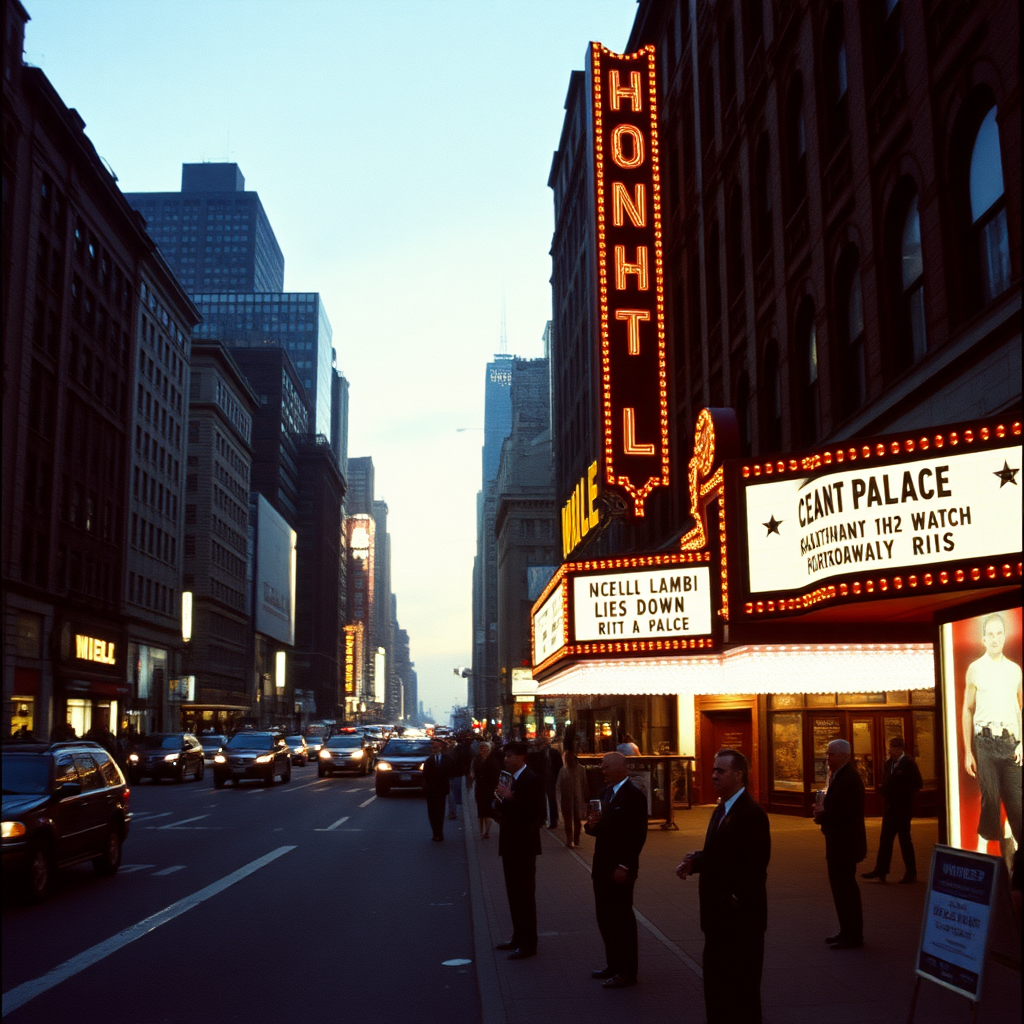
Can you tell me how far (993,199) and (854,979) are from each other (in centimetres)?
906

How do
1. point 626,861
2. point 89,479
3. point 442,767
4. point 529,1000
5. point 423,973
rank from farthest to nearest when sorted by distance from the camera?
point 89,479 → point 442,767 → point 423,973 → point 626,861 → point 529,1000

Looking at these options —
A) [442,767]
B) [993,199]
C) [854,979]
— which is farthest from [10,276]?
[854,979]

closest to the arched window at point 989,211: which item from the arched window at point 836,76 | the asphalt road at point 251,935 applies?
the arched window at point 836,76

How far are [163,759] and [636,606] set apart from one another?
27.0m

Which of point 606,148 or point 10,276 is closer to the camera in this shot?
point 606,148

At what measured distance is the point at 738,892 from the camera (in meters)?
6.53

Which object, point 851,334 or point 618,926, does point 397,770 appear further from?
point 618,926

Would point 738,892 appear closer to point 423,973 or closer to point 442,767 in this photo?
point 423,973

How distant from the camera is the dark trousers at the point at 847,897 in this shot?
9.86 metres

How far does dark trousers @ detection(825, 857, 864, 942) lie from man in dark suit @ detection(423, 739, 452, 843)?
11427 mm

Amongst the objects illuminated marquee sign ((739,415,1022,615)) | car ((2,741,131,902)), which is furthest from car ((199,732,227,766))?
illuminated marquee sign ((739,415,1022,615))

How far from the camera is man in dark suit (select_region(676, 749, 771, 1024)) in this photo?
6.41 m

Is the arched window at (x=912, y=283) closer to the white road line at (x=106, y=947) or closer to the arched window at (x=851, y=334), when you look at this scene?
the arched window at (x=851, y=334)

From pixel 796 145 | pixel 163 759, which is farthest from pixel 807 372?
pixel 163 759
